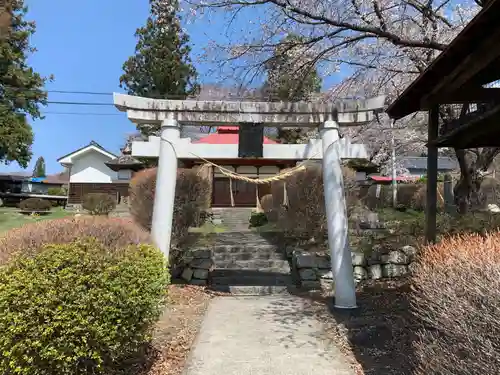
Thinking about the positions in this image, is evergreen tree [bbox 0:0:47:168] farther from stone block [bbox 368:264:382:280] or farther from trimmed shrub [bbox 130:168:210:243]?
stone block [bbox 368:264:382:280]

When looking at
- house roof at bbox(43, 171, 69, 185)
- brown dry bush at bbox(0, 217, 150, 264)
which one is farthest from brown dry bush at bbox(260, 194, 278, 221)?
house roof at bbox(43, 171, 69, 185)

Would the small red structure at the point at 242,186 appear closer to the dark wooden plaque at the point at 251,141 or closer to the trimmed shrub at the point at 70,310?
the dark wooden plaque at the point at 251,141

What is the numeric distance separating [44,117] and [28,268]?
33.1 metres

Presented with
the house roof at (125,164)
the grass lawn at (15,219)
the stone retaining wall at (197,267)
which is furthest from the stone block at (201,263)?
the house roof at (125,164)

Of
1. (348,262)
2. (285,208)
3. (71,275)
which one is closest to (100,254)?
(71,275)

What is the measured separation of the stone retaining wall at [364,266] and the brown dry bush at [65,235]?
504 cm

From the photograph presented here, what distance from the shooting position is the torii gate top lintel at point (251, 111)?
7.30m

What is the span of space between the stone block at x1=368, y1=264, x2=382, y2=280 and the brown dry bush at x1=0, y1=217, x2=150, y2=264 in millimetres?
5957

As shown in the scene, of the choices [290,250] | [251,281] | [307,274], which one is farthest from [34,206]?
[307,274]

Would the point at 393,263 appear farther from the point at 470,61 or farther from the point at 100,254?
the point at 100,254

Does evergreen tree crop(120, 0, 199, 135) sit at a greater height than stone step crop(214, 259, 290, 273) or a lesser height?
greater

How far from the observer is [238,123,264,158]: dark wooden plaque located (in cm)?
736

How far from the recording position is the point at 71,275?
3611mm

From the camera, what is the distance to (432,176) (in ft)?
23.5
